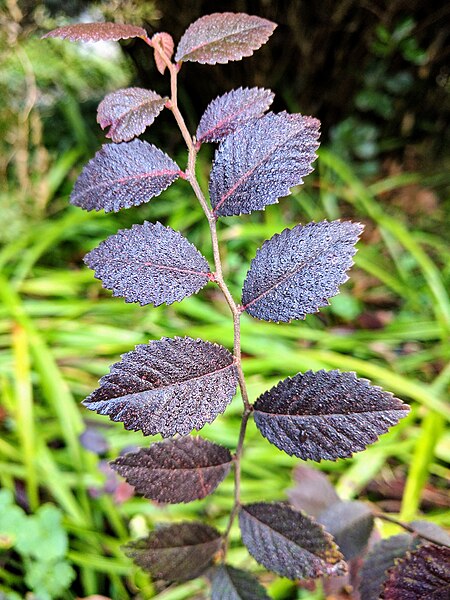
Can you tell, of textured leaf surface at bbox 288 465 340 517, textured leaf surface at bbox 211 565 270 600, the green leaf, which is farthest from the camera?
the green leaf

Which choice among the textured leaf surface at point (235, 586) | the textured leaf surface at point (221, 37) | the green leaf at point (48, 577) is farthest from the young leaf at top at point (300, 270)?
the green leaf at point (48, 577)

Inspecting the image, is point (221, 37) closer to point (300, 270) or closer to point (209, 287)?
point (300, 270)

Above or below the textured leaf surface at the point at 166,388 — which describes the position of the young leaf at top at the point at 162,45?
above

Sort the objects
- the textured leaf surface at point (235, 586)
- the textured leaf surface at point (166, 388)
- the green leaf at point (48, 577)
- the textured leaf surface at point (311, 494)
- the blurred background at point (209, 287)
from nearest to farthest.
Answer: the textured leaf surface at point (166, 388) < the textured leaf surface at point (235, 586) < the textured leaf surface at point (311, 494) < the green leaf at point (48, 577) < the blurred background at point (209, 287)

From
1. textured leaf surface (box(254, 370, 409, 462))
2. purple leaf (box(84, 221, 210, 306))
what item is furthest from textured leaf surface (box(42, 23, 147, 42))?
textured leaf surface (box(254, 370, 409, 462))

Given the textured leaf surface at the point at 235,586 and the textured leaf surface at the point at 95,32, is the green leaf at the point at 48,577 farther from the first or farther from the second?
the textured leaf surface at the point at 95,32

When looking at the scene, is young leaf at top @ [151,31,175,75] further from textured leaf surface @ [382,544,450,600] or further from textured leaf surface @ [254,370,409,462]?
textured leaf surface @ [382,544,450,600]

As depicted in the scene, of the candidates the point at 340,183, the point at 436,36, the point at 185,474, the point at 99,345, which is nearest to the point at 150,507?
the point at 99,345
